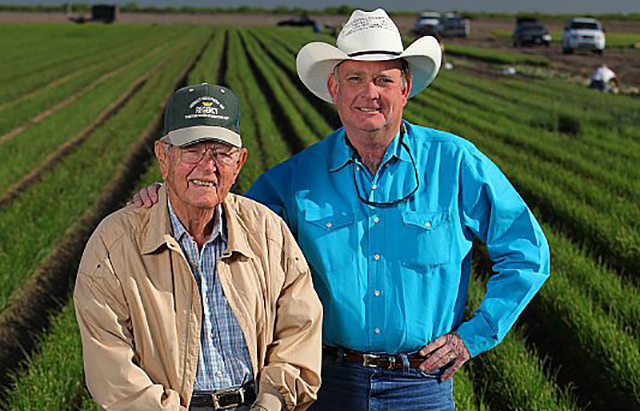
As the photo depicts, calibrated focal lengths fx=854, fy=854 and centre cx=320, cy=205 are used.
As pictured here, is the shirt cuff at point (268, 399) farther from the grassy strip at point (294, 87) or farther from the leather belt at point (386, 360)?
the grassy strip at point (294, 87)

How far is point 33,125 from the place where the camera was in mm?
16422

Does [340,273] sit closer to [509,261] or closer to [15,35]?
[509,261]

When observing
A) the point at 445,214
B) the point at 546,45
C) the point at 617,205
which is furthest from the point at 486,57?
the point at 445,214

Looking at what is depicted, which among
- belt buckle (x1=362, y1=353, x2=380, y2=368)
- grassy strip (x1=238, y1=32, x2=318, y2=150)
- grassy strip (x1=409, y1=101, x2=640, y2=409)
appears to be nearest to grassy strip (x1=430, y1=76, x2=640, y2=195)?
grassy strip (x1=238, y1=32, x2=318, y2=150)

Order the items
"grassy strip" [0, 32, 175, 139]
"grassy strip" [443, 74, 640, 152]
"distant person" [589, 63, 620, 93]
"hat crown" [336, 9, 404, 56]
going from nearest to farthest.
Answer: "hat crown" [336, 9, 404, 56] → "grassy strip" [443, 74, 640, 152] → "grassy strip" [0, 32, 175, 139] → "distant person" [589, 63, 620, 93]

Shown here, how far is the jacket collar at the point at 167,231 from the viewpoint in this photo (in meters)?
2.43

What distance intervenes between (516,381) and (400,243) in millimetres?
2206

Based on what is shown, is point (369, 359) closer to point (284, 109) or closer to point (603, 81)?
point (284, 109)

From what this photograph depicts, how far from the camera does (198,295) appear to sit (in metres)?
2.46

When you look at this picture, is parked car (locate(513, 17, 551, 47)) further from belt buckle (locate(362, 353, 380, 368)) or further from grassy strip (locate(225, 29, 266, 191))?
belt buckle (locate(362, 353, 380, 368))

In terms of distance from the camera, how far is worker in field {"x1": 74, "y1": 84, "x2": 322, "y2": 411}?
2.40 metres

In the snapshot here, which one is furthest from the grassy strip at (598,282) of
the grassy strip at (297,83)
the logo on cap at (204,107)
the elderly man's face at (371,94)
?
the grassy strip at (297,83)

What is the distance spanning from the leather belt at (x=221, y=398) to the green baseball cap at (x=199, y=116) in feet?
2.37

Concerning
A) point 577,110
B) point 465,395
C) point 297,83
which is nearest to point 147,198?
point 465,395
